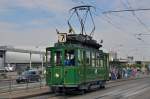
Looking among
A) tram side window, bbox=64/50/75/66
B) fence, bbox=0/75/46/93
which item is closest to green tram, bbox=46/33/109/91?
tram side window, bbox=64/50/75/66

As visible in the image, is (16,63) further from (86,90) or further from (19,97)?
(19,97)

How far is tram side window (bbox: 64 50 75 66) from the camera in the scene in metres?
27.8

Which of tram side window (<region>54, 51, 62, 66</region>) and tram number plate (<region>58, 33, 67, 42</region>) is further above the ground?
tram number plate (<region>58, 33, 67, 42</region>)

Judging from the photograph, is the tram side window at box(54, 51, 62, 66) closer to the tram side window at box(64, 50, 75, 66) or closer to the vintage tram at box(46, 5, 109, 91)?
the vintage tram at box(46, 5, 109, 91)

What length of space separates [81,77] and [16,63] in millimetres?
79032

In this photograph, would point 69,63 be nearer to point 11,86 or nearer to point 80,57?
point 80,57

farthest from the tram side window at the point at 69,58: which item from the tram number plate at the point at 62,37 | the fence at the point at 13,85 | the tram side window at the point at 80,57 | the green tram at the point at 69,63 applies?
the fence at the point at 13,85

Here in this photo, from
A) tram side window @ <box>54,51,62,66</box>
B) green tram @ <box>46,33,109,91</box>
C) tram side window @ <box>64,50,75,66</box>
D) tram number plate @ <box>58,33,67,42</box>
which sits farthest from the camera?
tram number plate @ <box>58,33,67,42</box>

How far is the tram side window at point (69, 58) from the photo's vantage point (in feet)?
91.1

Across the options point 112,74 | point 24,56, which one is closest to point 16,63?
point 24,56

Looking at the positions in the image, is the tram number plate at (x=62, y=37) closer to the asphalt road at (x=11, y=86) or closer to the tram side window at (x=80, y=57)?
the tram side window at (x=80, y=57)

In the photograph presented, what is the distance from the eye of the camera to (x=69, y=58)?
2811 centimetres

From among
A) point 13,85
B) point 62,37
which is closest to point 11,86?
point 13,85

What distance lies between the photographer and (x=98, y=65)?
3278 centimetres
